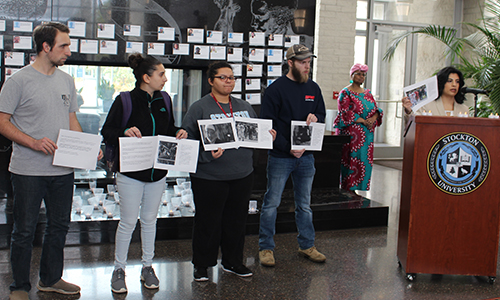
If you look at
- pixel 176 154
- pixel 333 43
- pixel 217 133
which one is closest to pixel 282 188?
pixel 217 133

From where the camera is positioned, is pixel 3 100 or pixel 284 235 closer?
pixel 3 100

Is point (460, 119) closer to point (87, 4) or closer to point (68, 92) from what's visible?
point (68, 92)

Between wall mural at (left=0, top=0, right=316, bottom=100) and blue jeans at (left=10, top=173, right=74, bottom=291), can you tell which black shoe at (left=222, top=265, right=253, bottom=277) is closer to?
blue jeans at (left=10, top=173, right=74, bottom=291)

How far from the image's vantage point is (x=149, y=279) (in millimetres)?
3014

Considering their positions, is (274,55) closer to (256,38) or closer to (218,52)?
(256,38)

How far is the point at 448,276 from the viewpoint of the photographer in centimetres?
342

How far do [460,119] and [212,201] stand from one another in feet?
5.72

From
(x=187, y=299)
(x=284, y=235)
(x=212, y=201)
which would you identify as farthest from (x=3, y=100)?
(x=284, y=235)

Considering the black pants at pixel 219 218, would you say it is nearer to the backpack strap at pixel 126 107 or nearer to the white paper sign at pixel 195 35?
the backpack strap at pixel 126 107

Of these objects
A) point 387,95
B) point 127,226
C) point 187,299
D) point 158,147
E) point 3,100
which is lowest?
point 187,299

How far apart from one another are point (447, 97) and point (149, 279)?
2531mm

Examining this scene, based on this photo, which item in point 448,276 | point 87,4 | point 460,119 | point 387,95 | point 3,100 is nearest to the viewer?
point 3,100

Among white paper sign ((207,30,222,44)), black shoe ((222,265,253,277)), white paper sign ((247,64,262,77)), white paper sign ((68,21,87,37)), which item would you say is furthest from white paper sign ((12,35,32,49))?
black shoe ((222,265,253,277))

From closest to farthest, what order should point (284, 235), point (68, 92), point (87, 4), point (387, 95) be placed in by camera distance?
point (68, 92) → point (284, 235) → point (87, 4) → point (387, 95)
